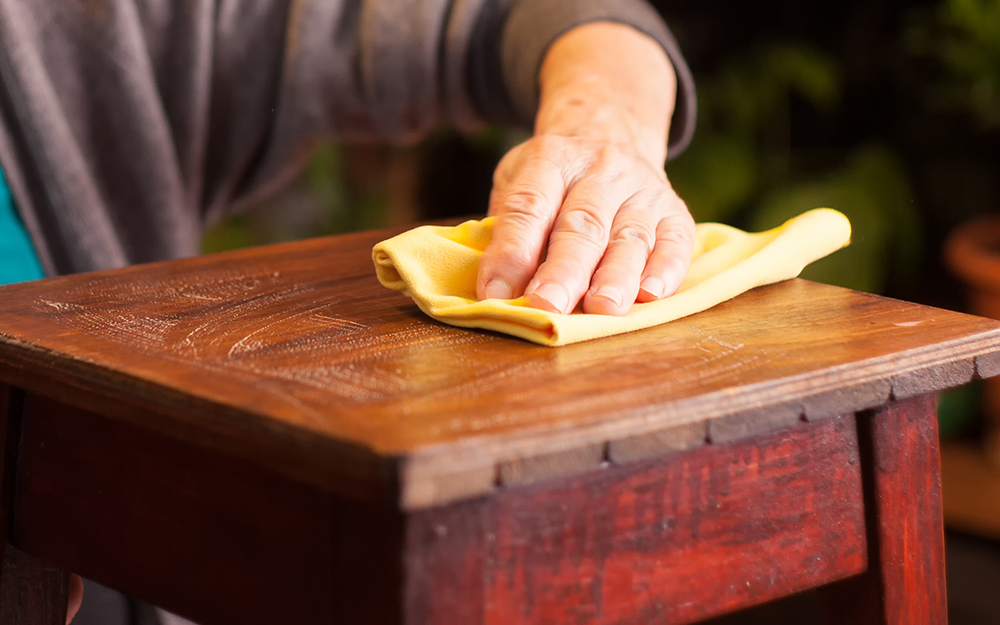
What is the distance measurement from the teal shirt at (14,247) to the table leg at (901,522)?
0.72 m

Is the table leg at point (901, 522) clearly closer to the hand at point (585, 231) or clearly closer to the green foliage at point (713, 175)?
the hand at point (585, 231)

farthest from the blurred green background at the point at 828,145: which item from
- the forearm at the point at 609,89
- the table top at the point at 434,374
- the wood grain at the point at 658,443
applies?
the wood grain at the point at 658,443

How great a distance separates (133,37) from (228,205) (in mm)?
259

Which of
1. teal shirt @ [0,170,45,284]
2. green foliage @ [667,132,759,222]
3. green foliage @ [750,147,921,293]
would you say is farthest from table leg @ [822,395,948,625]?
green foliage @ [667,132,759,222]

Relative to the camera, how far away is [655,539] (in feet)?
1.37

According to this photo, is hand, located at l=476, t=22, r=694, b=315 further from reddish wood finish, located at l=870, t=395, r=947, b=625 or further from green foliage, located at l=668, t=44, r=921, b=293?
green foliage, located at l=668, t=44, r=921, b=293

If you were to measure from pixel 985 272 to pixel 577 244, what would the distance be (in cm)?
130

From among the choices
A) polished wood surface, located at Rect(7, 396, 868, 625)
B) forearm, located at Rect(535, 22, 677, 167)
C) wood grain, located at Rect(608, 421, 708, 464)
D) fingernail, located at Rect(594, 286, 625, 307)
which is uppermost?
forearm, located at Rect(535, 22, 677, 167)

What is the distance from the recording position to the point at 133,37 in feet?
3.10

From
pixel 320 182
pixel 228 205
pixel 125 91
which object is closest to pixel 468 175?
pixel 320 182

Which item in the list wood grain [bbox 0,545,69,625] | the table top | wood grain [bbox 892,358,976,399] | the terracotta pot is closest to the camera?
the table top

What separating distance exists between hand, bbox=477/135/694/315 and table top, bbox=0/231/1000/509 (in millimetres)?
37

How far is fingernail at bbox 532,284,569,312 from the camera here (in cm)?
50

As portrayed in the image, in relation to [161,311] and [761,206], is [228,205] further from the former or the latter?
[761,206]
